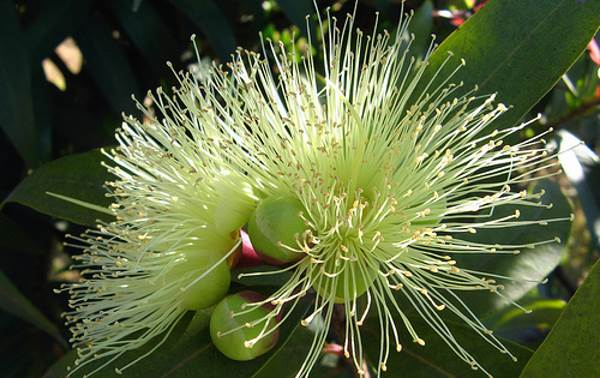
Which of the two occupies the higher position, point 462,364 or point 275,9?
point 275,9

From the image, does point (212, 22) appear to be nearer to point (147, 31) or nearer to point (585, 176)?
point (147, 31)

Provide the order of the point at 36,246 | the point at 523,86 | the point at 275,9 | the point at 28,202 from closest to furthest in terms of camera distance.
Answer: the point at 523,86 → the point at 28,202 → the point at 36,246 → the point at 275,9

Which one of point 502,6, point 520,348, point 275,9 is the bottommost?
point 520,348

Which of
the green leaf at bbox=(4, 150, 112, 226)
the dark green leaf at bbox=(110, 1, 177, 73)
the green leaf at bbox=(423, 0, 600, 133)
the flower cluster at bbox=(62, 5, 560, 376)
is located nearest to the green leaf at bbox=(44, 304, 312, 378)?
the flower cluster at bbox=(62, 5, 560, 376)

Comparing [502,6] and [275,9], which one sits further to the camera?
[275,9]

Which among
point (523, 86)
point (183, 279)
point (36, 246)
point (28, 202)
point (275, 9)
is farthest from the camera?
point (275, 9)

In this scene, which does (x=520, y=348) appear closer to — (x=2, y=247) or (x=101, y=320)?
(x=101, y=320)

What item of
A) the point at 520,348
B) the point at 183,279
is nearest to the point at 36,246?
the point at 183,279
